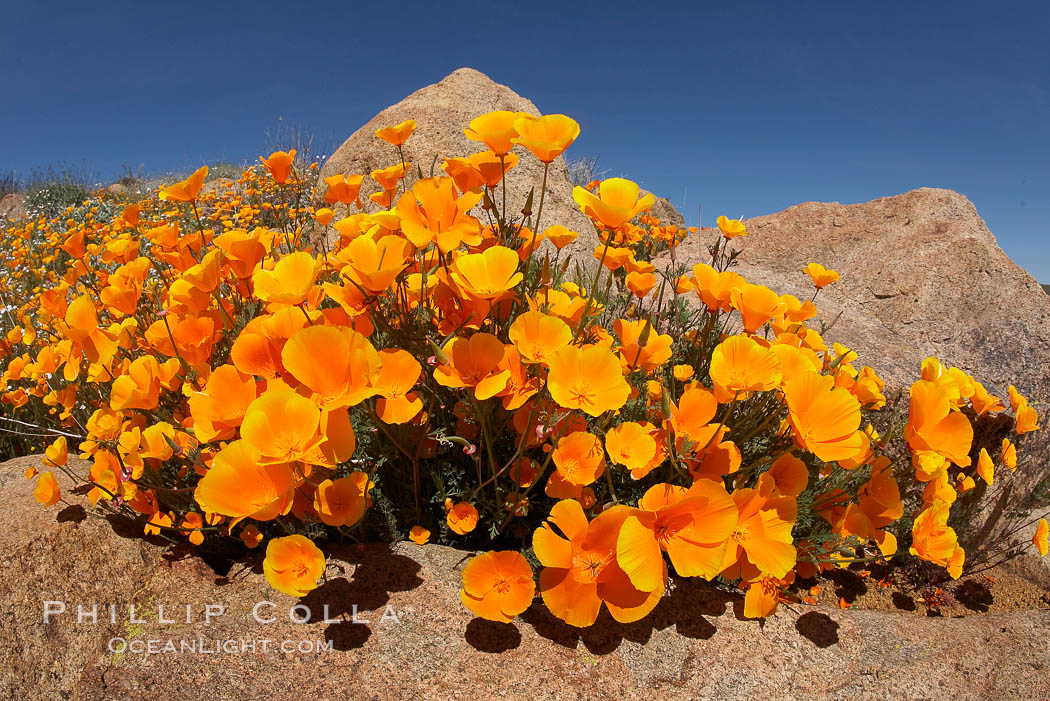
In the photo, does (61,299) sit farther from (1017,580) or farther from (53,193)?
(53,193)

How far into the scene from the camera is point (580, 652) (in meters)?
1.53

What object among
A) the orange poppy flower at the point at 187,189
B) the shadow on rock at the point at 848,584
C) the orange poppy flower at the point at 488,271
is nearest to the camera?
the orange poppy flower at the point at 488,271

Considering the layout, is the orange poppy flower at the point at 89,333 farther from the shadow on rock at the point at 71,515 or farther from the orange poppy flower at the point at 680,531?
the orange poppy flower at the point at 680,531

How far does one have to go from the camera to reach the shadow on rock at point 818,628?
1683 mm

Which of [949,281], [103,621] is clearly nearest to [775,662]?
[103,621]

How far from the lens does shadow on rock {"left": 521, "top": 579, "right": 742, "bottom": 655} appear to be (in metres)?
1.57

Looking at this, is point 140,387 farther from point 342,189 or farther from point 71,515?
point 342,189

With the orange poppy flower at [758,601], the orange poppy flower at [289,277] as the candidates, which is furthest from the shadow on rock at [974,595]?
the orange poppy flower at [289,277]

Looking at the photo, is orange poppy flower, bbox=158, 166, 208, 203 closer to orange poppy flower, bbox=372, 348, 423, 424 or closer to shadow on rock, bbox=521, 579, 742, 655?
orange poppy flower, bbox=372, 348, 423, 424

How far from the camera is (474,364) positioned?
4.90 feet

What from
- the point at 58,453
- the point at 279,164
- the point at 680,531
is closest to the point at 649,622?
the point at 680,531

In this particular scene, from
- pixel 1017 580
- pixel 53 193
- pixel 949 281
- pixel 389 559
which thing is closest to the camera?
pixel 389 559

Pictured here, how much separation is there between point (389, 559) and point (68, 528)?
1.06m

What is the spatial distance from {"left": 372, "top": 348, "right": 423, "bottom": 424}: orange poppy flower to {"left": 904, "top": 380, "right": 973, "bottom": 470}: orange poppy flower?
1406mm
